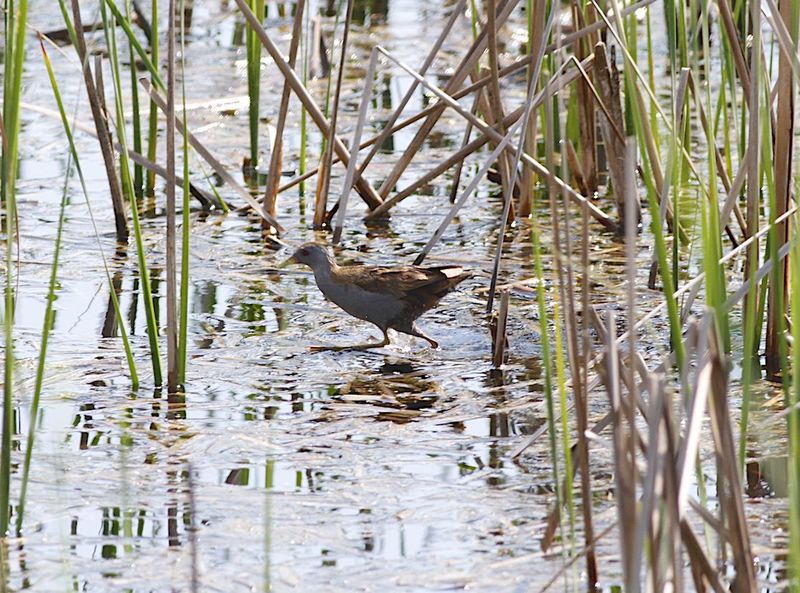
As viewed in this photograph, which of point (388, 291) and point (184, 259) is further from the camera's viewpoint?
point (388, 291)

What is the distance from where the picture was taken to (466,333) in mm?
4949

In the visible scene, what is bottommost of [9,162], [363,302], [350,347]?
[350,347]

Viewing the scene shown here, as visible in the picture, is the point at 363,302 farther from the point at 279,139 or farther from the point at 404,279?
the point at 279,139

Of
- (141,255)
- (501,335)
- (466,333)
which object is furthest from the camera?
(466,333)

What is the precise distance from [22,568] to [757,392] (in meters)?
2.29

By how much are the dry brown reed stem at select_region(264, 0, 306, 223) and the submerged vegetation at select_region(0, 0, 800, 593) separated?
2 cm

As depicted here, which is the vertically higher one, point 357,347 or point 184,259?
point 184,259

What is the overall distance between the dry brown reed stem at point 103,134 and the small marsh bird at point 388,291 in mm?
1131

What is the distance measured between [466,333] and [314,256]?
25.7 inches

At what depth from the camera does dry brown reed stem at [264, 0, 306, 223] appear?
225 inches

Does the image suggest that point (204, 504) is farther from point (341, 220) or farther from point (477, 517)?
point (341, 220)

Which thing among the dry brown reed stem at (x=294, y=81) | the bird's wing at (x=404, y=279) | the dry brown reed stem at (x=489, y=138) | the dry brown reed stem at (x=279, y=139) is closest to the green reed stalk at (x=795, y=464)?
the dry brown reed stem at (x=489, y=138)

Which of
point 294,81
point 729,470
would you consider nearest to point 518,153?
point 294,81

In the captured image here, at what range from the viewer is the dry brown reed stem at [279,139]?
573 cm
